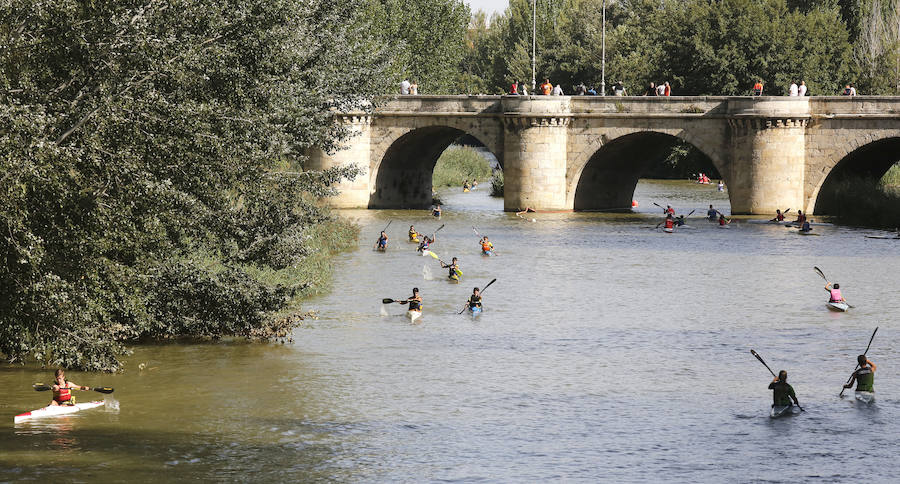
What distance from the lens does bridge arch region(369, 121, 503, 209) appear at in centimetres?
7438

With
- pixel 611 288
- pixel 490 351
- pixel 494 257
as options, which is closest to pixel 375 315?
pixel 490 351

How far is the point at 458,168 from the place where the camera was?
108 meters

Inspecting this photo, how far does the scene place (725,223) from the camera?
66.8 metres

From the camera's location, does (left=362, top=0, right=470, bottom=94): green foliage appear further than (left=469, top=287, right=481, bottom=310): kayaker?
Yes

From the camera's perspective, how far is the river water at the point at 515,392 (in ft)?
78.2

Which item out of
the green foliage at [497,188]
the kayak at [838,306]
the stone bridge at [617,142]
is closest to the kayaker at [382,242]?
the stone bridge at [617,142]

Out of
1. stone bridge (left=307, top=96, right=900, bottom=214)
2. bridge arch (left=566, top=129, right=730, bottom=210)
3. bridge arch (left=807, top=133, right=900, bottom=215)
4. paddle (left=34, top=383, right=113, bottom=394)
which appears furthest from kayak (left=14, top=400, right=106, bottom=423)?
bridge arch (left=807, top=133, right=900, bottom=215)

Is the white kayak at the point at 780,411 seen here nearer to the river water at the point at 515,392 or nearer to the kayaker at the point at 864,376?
the river water at the point at 515,392

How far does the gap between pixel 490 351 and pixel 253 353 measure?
6.56 m

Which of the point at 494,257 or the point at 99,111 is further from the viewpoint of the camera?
the point at 494,257

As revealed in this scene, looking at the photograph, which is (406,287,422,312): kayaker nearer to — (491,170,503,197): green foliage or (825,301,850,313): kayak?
(825,301,850,313): kayak

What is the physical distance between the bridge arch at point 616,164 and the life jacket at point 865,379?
4161cm

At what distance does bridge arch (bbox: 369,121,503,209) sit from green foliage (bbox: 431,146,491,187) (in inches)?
740

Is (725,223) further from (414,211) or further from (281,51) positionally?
(281,51)
